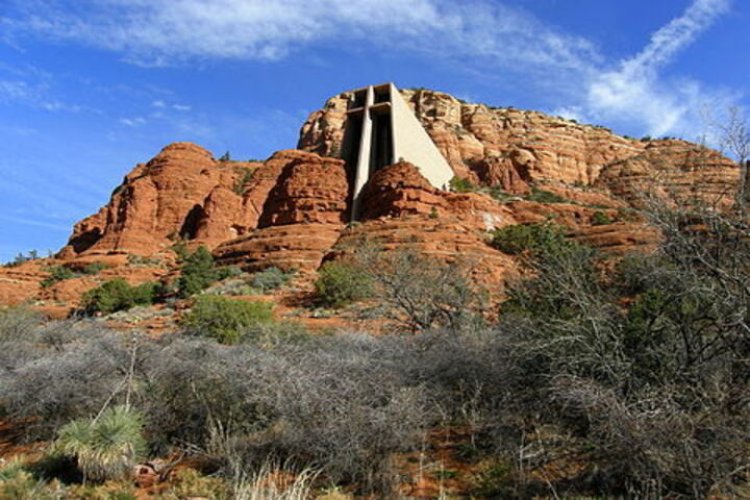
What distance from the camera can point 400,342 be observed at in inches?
443

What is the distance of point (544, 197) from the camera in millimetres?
51844

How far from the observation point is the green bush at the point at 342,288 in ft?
86.6

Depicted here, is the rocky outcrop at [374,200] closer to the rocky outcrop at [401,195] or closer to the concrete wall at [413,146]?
the rocky outcrop at [401,195]

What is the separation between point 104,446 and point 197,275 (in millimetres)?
25468

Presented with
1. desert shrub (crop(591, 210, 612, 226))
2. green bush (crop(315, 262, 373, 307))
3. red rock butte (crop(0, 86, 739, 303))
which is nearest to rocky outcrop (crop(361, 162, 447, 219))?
red rock butte (crop(0, 86, 739, 303))

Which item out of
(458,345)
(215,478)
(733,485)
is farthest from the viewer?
(458,345)

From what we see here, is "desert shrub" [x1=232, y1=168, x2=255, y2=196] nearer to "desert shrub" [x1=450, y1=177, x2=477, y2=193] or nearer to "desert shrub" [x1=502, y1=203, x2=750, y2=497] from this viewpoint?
"desert shrub" [x1=450, y1=177, x2=477, y2=193]

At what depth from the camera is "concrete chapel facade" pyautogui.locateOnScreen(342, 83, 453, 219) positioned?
44375mm

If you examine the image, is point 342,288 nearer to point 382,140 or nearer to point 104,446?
point 104,446

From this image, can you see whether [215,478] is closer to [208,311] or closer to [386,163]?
[208,311]

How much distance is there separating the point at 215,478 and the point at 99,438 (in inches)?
67.8

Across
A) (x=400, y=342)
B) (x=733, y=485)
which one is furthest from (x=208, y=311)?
(x=733, y=485)

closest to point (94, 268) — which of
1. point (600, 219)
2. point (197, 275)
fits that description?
point (197, 275)

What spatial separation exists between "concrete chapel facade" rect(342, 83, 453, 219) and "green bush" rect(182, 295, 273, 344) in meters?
22.5
